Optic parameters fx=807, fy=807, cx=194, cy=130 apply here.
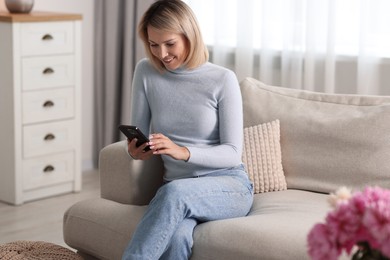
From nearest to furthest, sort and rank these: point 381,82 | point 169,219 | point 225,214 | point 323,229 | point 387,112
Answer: point 323,229 → point 169,219 → point 225,214 → point 387,112 → point 381,82

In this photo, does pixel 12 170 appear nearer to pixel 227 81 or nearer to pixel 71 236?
pixel 71 236

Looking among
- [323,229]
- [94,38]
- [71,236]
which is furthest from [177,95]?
[94,38]

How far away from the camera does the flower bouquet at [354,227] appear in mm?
1545

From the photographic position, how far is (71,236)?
9.80ft

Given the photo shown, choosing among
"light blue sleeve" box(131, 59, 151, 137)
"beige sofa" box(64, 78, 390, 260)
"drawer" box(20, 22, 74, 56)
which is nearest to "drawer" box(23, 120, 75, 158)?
"drawer" box(20, 22, 74, 56)

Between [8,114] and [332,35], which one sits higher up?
[332,35]

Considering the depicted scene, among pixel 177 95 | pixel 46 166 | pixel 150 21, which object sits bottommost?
pixel 46 166

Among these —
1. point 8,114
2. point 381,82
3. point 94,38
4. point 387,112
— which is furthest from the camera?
point 94,38

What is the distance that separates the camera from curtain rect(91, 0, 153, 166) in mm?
5047

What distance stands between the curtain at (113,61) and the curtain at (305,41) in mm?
472

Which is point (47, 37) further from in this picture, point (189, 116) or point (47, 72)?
point (189, 116)

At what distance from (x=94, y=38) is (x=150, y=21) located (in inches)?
95.9

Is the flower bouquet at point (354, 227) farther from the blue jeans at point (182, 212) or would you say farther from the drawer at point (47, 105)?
the drawer at point (47, 105)

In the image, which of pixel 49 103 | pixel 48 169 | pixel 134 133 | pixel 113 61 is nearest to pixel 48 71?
pixel 49 103
